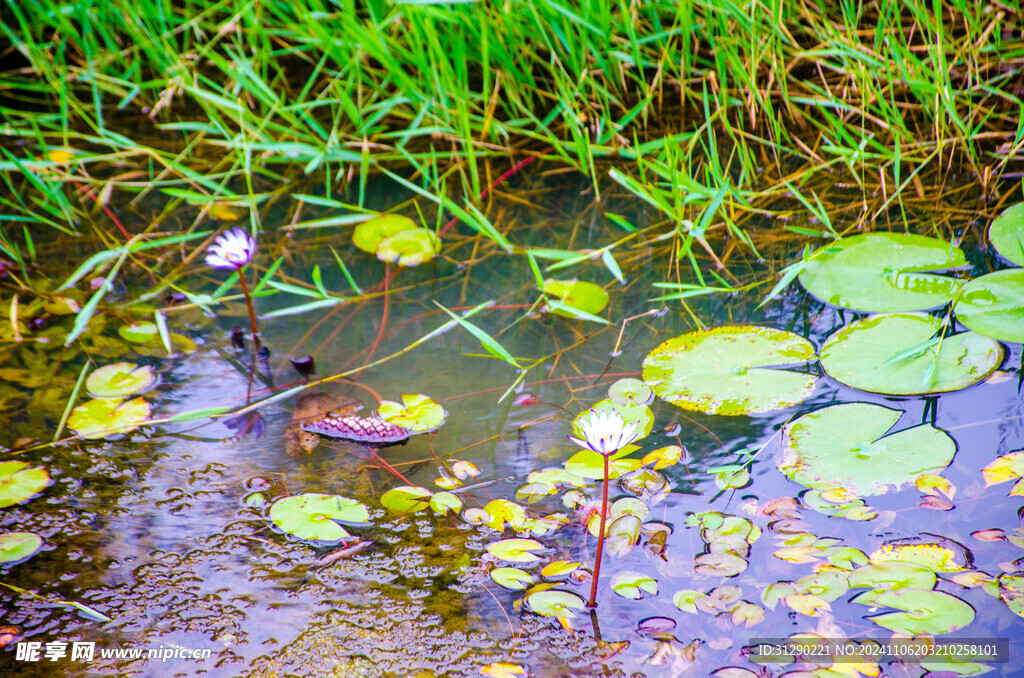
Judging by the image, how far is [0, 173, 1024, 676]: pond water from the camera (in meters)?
0.91

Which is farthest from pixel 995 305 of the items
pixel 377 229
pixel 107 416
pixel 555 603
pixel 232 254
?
pixel 107 416

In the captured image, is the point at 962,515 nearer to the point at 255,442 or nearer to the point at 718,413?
the point at 718,413

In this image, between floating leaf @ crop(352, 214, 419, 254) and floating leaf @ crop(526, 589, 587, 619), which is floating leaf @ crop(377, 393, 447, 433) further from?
floating leaf @ crop(352, 214, 419, 254)

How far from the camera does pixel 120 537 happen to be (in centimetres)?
111

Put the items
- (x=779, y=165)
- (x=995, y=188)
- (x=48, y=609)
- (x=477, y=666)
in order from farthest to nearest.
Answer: (x=779, y=165)
(x=995, y=188)
(x=48, y=609)
(x=477, y=666)

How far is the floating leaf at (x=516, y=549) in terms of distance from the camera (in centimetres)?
102

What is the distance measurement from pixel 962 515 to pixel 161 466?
1.33 metres

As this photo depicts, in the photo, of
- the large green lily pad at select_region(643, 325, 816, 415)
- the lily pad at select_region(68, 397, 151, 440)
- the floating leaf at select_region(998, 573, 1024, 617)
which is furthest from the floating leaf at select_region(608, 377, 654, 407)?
the lily pad at select_region(68, 397, 151, 440)

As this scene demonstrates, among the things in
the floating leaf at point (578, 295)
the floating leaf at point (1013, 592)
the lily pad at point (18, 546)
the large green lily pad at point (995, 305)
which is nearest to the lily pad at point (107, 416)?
the lily pad at point (18, 546)

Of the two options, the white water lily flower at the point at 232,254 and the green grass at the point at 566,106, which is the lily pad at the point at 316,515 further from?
the green grass at the point at 566,106

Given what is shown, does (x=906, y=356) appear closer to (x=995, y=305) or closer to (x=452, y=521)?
(x=995, y=305)

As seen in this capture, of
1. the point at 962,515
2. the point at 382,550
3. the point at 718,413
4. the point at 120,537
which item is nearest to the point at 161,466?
the point at 120,537

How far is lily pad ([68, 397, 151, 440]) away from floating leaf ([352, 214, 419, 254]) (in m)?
0.64

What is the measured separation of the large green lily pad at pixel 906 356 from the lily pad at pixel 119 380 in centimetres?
136
